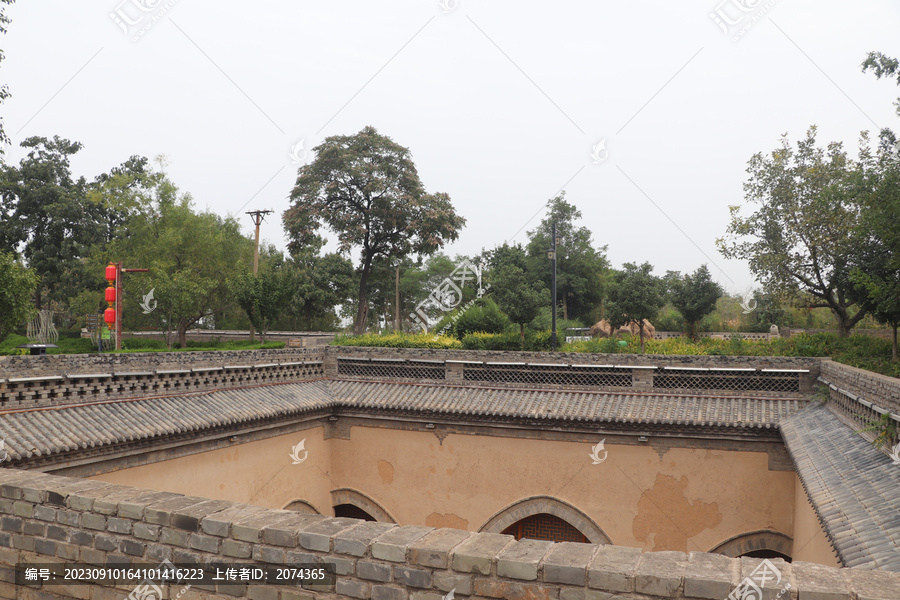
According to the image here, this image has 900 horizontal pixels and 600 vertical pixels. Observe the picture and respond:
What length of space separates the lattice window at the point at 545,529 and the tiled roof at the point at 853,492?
193 inches

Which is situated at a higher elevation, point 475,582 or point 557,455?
point 475,582

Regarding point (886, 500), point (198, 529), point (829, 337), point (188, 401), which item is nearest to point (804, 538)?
point (886, 500)

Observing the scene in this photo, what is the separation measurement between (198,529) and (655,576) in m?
2.75

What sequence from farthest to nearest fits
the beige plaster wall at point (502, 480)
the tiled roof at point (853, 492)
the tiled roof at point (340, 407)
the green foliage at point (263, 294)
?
the green foliage at point (263, 294), the beige plaster wall at point (502, 480), the tiled roof at point (340, 407), the tiled roof at point (853, 492)

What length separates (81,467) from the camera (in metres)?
7.97

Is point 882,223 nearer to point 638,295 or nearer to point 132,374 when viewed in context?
point 638,295

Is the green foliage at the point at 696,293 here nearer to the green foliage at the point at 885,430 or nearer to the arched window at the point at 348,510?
the arched window at the point at 348,510

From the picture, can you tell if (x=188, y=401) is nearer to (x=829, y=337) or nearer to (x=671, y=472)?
(x=671, y=472)

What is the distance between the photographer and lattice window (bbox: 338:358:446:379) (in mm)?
13367

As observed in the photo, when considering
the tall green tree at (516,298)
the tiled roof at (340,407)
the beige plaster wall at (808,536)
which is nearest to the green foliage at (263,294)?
the tiled roof at (340,407)

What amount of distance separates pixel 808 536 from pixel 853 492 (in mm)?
3450

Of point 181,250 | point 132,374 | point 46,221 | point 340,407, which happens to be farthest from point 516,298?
point 46,221

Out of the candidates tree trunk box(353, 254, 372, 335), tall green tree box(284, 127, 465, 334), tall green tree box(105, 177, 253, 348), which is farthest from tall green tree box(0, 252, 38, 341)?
tree trunk box(353, 254, 372, 335)

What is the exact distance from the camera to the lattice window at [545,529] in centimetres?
1171
